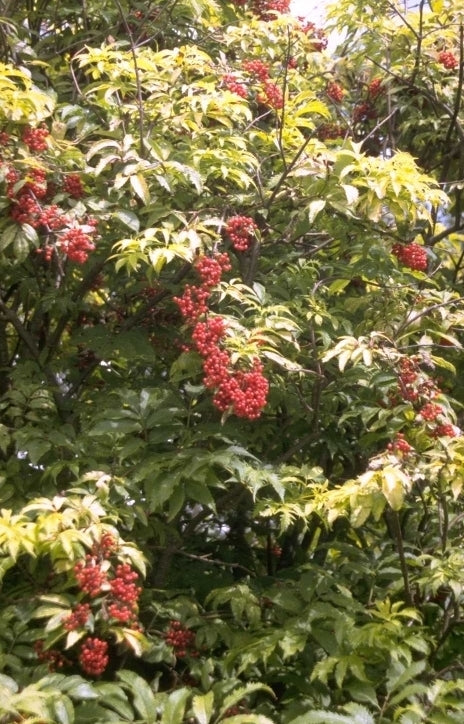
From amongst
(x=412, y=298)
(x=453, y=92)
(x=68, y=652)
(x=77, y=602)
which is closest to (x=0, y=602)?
(x=68, y=652)

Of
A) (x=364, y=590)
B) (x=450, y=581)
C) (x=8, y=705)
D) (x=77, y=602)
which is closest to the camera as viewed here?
(x=8, y=705)

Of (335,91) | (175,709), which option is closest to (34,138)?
(335,91)

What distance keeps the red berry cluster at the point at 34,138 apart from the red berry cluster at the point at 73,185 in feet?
0.50

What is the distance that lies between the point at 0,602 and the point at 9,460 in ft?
1.86

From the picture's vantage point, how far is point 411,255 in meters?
3.75

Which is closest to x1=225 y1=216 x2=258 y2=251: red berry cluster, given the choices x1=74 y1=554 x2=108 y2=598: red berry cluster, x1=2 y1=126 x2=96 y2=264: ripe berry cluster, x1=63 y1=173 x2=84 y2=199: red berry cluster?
x1=2 y1=126 x2=96 y2=264: ripe berry cluster

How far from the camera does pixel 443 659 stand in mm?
3471

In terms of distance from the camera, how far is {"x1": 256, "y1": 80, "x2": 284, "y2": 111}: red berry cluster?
408 centimetres

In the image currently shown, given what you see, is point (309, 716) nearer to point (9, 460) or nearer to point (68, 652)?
point (68, 652)

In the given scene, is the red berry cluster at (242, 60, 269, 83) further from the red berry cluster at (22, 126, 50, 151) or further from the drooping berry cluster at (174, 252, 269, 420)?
the drooping berry cluster at (174, 252, 269, 420)

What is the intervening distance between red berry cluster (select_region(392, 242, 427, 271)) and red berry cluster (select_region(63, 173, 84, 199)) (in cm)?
133

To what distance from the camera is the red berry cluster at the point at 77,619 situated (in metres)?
2.75

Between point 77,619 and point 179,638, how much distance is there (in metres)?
0.60

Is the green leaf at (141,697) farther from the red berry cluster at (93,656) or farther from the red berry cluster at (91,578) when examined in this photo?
the red berry cluster at (91,578)
